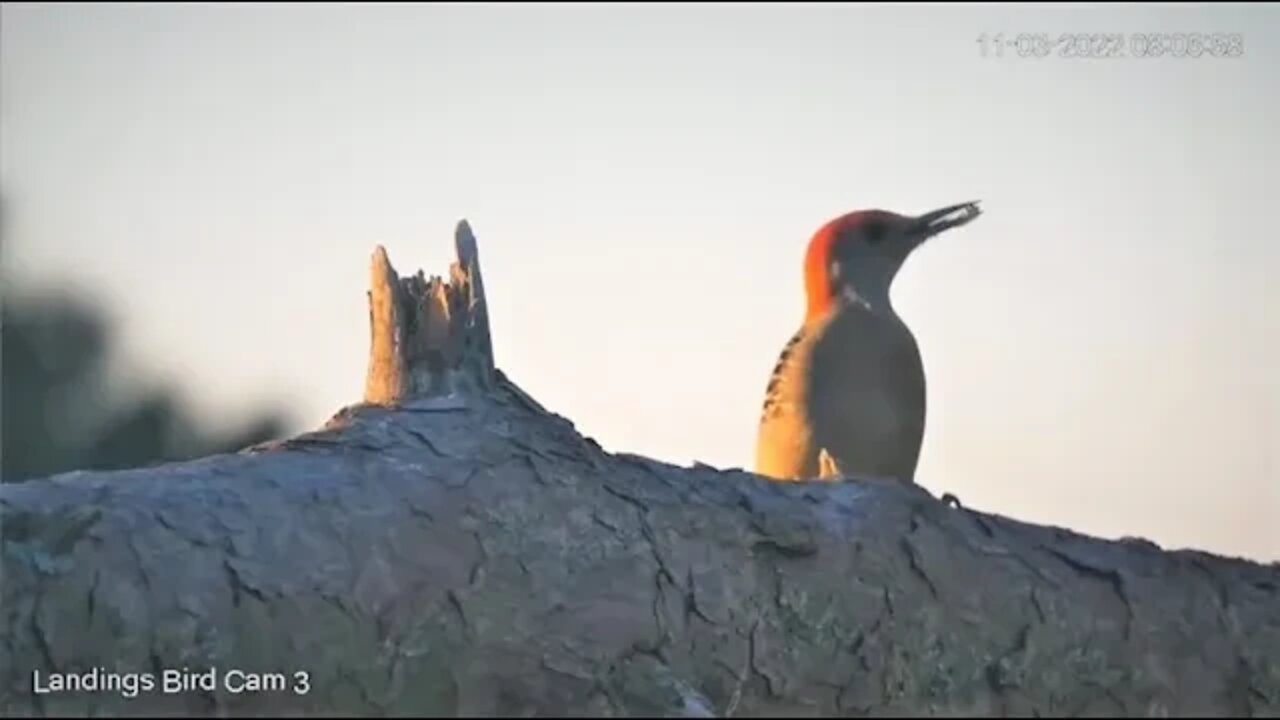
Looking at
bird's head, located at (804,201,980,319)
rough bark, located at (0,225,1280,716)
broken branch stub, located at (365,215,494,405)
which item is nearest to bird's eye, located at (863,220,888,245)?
bird's head, located at (804,201,980,319)

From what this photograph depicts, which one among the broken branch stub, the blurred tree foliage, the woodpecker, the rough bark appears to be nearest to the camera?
the rough bark

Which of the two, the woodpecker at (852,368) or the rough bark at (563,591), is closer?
the rough bark at (563,591)

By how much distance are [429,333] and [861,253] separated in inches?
65.1

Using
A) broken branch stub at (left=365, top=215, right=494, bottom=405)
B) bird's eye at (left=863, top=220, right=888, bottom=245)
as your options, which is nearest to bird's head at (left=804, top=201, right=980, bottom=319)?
bird's eye at (left=863, top=220, right=888, bottom=245)

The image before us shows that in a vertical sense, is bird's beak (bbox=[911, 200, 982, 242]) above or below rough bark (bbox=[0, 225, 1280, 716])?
above

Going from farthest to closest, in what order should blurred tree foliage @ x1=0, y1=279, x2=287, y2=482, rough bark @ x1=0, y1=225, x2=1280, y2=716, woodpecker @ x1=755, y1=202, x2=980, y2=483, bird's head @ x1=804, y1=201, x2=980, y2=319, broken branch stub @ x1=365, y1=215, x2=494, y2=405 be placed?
blurred tree foliage @ x1=0, y1=279, x2=287, y2=482 → bird's head @ x1=804, y1=201, x2=980, y2=319 → woodpecker @ x1=755, y1=202, x2=980, y2=483 → broken branch stub @ x1=365, y1=215, x2=494, y2=405 → rough bark @ x1=0, y1=225, x2=1280, y2=716

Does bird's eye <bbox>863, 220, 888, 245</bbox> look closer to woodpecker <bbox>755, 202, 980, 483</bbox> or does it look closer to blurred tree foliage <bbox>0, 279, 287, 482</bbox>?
woodpecker <bbox>755, 202, 980, 483</bbox>

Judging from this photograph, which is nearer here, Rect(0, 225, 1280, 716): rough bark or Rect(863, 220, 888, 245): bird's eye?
Rect(0, 225, 1280, 716): rough bark

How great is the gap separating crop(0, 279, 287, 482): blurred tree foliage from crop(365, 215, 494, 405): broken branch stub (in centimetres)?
271

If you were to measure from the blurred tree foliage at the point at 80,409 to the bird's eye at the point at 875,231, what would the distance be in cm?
221

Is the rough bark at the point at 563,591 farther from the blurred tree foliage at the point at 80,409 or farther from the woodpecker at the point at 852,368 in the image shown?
the blurred tree foliage at the point at 80,409

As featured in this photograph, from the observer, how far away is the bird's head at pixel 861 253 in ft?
16.5

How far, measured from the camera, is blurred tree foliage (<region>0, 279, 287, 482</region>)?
6652 mm

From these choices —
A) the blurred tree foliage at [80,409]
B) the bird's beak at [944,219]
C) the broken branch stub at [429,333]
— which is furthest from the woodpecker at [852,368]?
the blurred tree foliage at [80,409]
